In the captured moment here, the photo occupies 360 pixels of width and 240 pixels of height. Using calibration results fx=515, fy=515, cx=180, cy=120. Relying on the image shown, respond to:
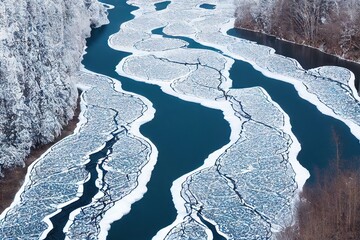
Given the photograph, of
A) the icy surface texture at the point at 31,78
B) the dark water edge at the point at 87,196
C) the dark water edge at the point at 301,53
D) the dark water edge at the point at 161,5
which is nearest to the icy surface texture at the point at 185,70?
the dark water edge at the point at 301,53

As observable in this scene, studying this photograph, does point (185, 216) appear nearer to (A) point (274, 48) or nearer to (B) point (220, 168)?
(B) point (220, 168)

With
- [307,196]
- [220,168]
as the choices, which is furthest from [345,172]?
[220,168]

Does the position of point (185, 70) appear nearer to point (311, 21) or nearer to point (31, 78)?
point (311, 21)

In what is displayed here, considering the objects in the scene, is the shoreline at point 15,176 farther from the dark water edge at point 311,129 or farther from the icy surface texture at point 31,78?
the dark water edge at point 311,129

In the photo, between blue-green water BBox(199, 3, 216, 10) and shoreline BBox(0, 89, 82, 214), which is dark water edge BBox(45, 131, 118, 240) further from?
blue-green water BBox(199, 3, 216, 10)

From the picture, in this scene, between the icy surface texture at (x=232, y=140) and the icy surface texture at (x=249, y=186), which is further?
the icy surface texture at (x=232, y=140)

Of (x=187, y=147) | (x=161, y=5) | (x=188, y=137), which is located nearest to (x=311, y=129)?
(x=188, y=137)
